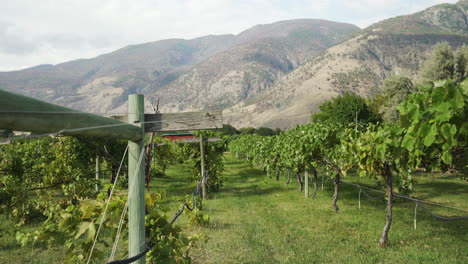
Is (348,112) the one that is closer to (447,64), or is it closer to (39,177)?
(447,64)

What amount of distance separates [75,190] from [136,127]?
584 cm

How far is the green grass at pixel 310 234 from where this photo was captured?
16.3ft

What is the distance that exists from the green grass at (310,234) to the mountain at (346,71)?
99449mm

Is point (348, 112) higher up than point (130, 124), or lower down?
higher up

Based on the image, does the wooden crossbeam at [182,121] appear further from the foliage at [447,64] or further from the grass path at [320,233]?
the foliage at [447,64]

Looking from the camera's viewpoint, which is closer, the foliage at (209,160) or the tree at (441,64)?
the foliage at (209,160)

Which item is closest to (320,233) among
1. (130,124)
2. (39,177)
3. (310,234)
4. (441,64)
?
(310,234)

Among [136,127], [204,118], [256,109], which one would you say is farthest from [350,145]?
[256,109]

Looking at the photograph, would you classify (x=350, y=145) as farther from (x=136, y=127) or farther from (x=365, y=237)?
(x=136, y=127)

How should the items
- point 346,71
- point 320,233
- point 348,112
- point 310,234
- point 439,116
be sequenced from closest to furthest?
point 439,116, point 310,234, point 320,233, point 348,112, point 346,71

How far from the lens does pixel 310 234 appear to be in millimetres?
6262

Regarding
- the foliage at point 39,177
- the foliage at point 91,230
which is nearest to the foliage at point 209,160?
the foliage at point 39,177

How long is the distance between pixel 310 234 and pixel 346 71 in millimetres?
146732

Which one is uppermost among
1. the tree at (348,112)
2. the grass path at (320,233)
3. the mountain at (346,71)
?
the mountain at (346,71)
